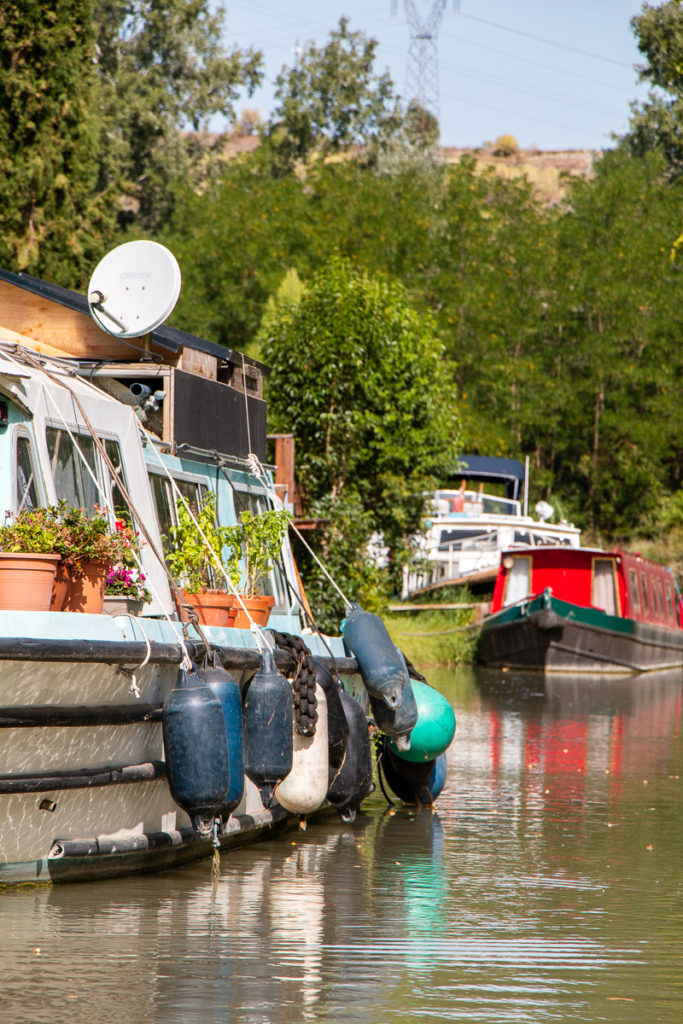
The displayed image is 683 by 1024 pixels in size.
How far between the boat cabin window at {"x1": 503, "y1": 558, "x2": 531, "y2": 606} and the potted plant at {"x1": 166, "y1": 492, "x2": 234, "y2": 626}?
2394 centimetres

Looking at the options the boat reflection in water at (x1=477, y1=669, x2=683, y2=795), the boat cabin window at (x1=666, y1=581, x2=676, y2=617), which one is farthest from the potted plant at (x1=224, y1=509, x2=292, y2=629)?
the boat cabin window at (x1=666, y1=581, x2=676, y2=617)

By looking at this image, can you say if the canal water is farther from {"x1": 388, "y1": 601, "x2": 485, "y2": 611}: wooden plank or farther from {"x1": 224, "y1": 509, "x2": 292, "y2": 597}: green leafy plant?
{"x1": 388, "y1": 601, "x2": 485, "y2": 611}: wooden plank

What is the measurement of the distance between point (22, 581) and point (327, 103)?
191ft

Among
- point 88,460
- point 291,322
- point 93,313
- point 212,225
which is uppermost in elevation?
point 212,225

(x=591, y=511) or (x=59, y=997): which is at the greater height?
(x=591, y=511)

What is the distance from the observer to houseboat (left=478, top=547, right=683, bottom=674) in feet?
102

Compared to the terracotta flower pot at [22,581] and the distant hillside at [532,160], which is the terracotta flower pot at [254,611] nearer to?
the terracotta flower pot at [22,581]

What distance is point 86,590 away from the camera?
7.51 m

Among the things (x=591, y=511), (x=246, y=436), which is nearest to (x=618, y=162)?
(x=591, y=511)

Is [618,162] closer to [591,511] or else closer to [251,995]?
[591,511]

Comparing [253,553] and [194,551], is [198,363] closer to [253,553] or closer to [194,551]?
[253,553]

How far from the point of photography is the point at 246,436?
1152cm

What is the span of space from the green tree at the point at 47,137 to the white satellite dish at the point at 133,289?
1829cm

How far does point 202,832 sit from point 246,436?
457 centimetres
